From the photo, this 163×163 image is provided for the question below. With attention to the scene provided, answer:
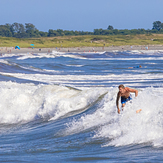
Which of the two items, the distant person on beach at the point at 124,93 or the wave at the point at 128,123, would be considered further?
the distant person on beach at the point at 124,93

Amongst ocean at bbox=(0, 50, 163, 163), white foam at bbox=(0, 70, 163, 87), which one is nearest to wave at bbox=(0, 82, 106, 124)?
ocean at bbox=(0, 50, 163, 163)

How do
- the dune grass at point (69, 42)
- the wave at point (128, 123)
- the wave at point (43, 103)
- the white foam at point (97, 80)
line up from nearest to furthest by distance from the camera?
the wave at point (128, 123) → the wave at point (43, 103) → the white foam at point (97, 80) → the dune grass at point (69, 42)

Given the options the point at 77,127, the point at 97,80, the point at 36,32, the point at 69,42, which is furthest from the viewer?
the point at 36,32

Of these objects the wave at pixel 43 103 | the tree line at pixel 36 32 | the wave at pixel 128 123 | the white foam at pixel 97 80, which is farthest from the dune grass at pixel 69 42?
the wave at pixel 128 123

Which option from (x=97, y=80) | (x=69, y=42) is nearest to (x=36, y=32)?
(x=69, y=42)

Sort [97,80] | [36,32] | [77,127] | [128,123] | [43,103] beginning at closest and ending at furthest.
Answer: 1. [128,123]
2. [77,127]
3. [43,103]
4. [97,80]
5. [36,32]

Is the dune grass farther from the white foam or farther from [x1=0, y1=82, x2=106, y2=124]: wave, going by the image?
[x1=0, y1=82, x2=106, y2=124]: wave

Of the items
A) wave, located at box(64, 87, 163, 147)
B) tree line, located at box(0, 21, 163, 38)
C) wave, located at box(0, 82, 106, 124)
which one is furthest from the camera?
tree line, located at box(0, 21, 163, 38)

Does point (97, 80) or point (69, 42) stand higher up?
point (69, 42)

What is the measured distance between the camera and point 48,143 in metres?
10.2

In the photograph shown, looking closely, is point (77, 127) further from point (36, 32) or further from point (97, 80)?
point (36, 32)

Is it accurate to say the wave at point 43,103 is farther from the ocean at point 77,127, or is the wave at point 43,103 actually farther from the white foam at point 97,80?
the white foam at point 97,80

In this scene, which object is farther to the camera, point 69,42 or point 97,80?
point 69,42

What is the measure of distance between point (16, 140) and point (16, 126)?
108 inches
